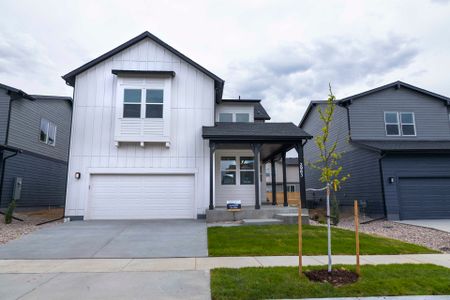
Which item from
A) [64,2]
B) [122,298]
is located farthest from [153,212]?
[64,2]

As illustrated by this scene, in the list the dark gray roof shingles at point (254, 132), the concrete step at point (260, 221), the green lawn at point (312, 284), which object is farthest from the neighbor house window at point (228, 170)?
the green lawn at point (312, 284)

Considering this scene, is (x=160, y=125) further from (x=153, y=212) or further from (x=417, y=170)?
(x=417, y=170)

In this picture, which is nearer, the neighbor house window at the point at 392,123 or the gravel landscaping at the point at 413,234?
the gravel landscaping at the point at 413,234

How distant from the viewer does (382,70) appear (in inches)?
706

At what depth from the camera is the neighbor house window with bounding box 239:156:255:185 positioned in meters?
14.8

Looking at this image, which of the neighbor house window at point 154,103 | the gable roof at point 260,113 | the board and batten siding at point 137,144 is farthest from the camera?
the gable roof at point 260,113

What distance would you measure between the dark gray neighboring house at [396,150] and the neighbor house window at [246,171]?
4.97 meters

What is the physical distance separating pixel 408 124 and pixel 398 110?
3.31 ft

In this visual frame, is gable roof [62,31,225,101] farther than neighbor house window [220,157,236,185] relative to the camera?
No

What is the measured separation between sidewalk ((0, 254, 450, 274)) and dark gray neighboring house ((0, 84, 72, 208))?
31.3 feet

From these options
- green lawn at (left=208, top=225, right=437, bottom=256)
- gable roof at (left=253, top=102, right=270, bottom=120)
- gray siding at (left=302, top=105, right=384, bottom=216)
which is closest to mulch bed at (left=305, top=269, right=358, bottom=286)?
green lawn at (left=208, top=225, right=437, bottom=256)

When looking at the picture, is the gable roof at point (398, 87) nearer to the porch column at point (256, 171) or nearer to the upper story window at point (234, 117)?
the upper story window at point (234, 117)

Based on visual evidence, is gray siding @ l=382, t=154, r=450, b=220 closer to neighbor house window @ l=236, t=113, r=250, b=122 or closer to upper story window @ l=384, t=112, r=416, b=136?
upper story window @ l=384, t=112, r=416, b=136

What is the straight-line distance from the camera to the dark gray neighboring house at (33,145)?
1388cm
